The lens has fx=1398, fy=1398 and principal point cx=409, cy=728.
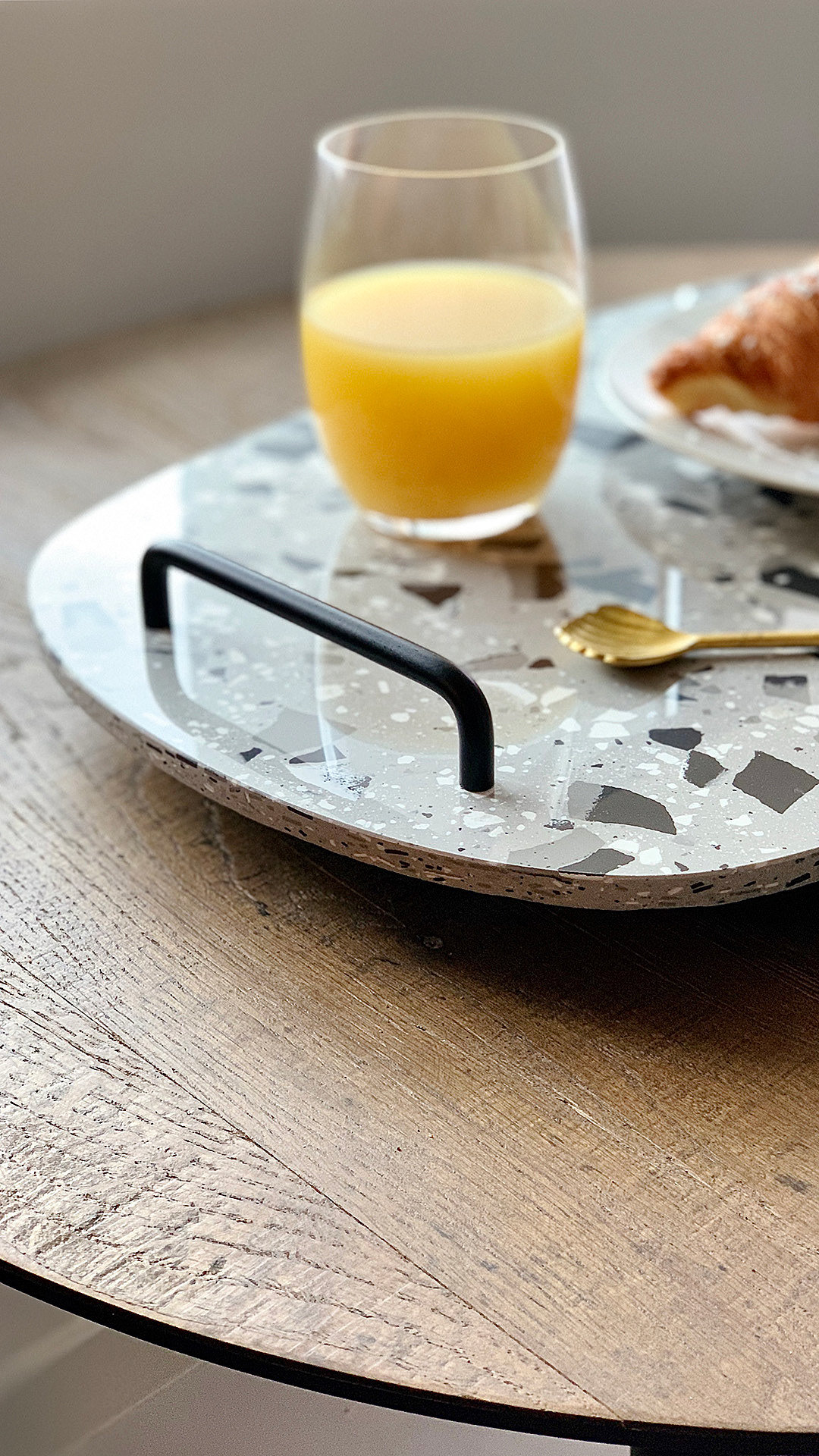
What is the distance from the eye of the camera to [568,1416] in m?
0.35

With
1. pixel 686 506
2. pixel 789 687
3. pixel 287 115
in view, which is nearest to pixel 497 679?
pixel 789 687

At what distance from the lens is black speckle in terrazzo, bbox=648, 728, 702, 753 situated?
20.6 inches

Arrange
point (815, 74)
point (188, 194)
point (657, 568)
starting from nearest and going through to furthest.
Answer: point (657, 568)
point (188, 194)
point (815, 74)

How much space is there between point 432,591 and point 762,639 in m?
0.15

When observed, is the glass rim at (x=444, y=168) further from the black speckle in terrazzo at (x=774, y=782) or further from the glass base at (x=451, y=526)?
the black speckle in terrazzo at (x=774, y=782)

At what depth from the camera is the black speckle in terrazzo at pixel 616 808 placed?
48 centimetres

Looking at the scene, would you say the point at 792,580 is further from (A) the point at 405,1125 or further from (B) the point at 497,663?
(A) the point at 405,1125

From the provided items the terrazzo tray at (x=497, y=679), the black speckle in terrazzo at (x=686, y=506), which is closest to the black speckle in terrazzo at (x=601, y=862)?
the terrazzo tray at (x=497, y=679)

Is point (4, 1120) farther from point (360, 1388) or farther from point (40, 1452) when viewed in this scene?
point (40, 1452)

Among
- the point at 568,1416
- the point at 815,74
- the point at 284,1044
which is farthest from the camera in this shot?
the point at 815,74

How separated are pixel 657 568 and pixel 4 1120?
0.40m

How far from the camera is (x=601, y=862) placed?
46 cm

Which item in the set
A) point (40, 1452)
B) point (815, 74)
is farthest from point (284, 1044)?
point (815, 74)

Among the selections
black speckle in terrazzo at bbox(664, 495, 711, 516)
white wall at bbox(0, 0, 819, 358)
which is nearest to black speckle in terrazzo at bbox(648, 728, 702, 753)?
black speckle in terrazzo at bbox(664, 495, 711, 516)
